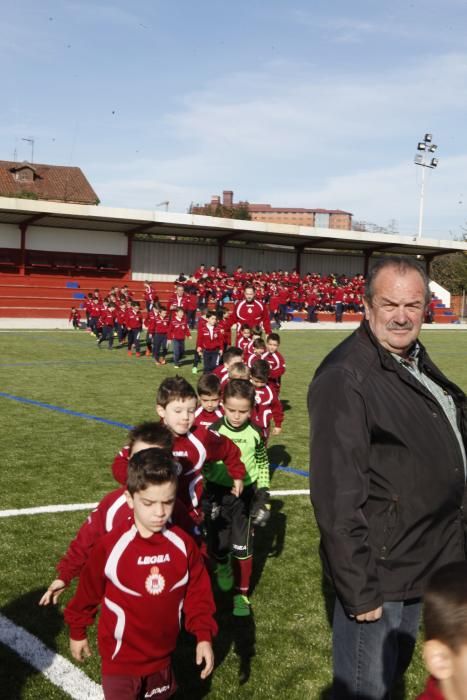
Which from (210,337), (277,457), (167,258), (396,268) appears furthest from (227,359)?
(167,258)

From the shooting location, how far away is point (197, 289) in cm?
3456

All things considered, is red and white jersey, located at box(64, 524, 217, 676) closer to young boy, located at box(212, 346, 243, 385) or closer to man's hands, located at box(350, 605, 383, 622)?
man's hands, located at box(350, 605, 383, 622)

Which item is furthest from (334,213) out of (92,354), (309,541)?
(309,541)

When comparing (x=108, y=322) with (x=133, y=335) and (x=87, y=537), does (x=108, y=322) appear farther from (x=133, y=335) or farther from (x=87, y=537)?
(x=87, y=537)

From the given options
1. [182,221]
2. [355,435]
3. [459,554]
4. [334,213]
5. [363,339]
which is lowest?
[459,554]

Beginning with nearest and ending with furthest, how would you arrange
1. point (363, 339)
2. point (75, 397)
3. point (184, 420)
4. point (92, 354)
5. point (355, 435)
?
1. point (355, 435)
2. point (363, 339)
3. point (184, 420)
4. point (75, 397)
5. point (92, 354)

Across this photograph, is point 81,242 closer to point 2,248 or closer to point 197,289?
point 2,248

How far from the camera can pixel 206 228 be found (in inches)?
1563

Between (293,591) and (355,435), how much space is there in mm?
3057

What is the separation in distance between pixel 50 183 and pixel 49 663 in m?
71.0

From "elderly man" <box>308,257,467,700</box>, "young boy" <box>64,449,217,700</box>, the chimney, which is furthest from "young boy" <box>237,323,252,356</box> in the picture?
the chimney

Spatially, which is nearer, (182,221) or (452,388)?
(452,388)

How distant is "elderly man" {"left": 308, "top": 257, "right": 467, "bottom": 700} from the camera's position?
2639 millimetres

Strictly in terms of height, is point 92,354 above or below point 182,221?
below
